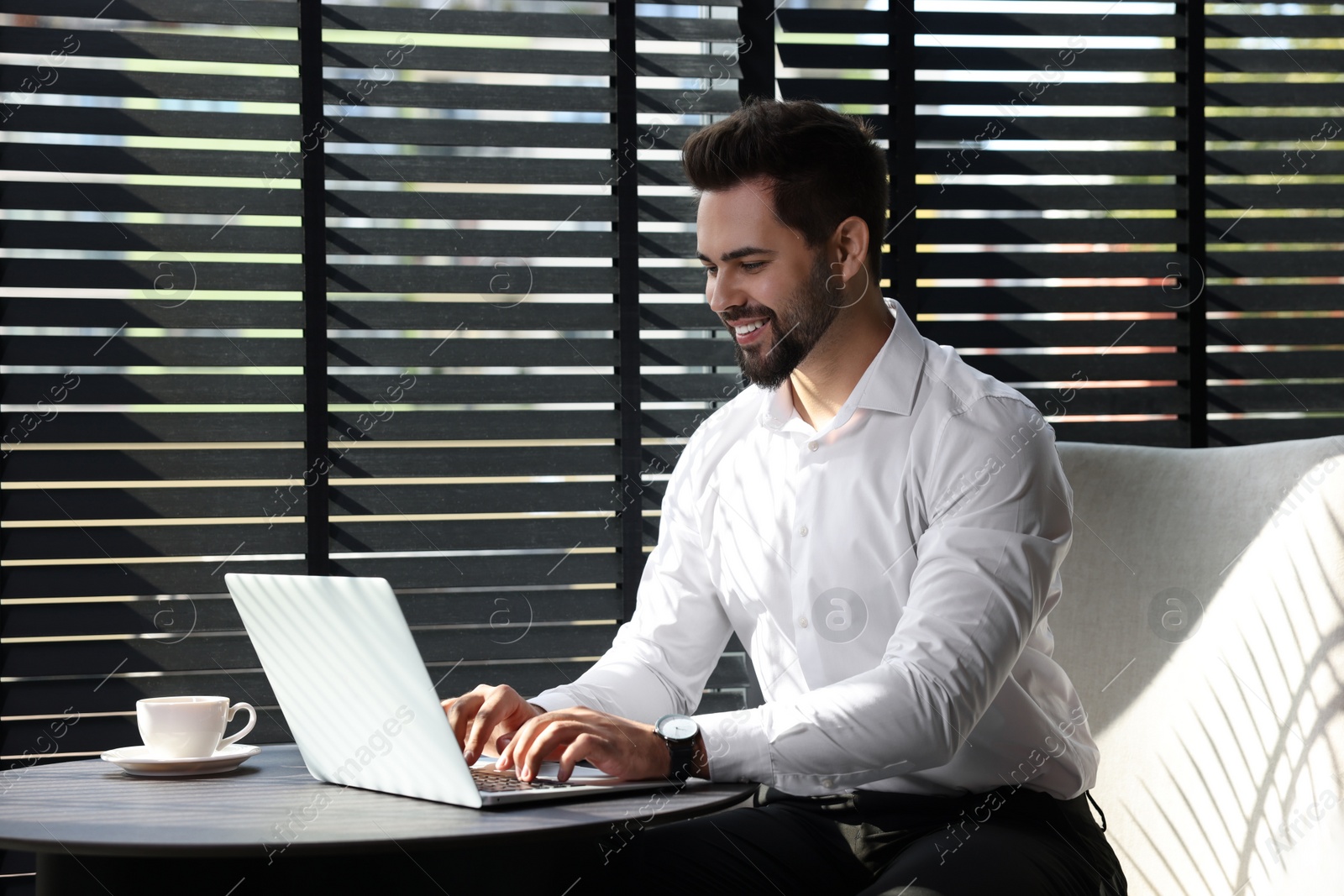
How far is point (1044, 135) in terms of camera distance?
262 centimetres

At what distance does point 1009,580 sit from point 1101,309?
1253 mm

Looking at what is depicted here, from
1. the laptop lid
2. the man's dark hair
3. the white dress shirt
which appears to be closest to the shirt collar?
the white dress shirt

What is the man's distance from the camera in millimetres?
1481

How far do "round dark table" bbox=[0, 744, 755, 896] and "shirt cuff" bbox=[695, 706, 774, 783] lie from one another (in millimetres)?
98

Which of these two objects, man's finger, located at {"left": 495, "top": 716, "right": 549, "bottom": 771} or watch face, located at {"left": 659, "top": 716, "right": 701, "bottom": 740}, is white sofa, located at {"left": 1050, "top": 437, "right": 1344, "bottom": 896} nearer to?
watch face, located at {"left": 659, "top": 716, "right": 701, "bottom": 740}

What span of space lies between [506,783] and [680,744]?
0.21 metres

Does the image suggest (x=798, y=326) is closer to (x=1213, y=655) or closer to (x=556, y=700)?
(x=556, y=700)

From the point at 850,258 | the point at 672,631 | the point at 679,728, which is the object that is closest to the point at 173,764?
the point at 679,728

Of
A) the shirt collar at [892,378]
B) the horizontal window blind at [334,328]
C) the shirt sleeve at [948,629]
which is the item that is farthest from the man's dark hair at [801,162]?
the horizontal window blind at [334,328]

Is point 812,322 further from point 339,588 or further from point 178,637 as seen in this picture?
point 178,637

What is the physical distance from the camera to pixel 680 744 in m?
1.44

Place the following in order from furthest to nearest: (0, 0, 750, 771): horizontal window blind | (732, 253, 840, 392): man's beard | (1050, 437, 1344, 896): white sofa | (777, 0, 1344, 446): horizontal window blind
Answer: (777, 0, 1344, 446): horizontal window blind < (0, 0, 750, 771): horizontal window blind < (732, 253, 840, 392): man's beard < (1050, 437, 1344, 896): white sofa

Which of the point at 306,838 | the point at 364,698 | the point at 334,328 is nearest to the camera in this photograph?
the point at 306,838

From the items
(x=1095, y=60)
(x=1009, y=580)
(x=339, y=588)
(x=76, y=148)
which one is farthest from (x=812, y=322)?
(x=76, y=148)
